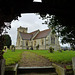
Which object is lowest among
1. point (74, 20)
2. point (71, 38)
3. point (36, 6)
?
point (71, 38)

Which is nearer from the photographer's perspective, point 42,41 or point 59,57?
point 59,57

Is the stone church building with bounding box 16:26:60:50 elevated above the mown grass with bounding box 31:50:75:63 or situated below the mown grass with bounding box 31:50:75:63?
above

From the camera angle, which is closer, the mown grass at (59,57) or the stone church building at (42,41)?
the mown grass at (59,57)

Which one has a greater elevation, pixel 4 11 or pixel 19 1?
pixel 19 1

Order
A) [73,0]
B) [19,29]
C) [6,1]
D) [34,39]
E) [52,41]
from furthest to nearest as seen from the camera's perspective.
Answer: [19,29] → [34,39] → [52,41] → [73,0] → [6,1]

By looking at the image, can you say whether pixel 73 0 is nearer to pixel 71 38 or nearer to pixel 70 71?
pixel 70 71

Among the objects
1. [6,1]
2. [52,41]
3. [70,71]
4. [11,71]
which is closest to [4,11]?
[6,1]

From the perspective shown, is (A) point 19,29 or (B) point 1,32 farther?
(A) point 19,29

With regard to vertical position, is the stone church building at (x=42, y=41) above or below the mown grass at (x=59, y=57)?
above

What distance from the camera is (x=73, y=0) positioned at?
2.13 metres

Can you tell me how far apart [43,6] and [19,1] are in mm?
989

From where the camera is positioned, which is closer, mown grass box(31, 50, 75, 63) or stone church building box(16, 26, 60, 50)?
mown grass box(31, 50, 75, 63)

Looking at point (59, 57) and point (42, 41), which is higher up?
point (42, 41)

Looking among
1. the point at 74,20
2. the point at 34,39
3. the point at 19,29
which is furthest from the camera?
the point at 19,29
